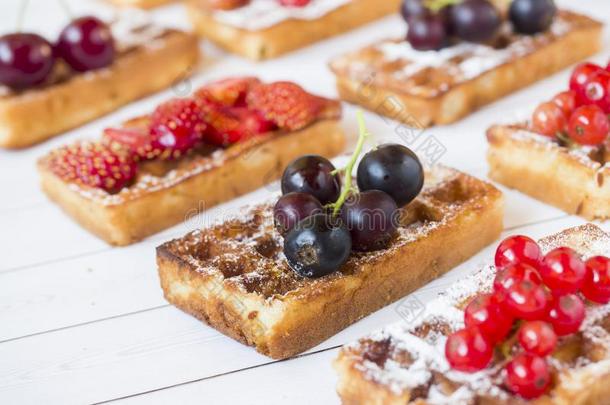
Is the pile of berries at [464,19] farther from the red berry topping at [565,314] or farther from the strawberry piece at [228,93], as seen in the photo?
the red berry topping at [565,314]

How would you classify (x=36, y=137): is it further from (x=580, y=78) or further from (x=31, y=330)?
(x=580, y=78)

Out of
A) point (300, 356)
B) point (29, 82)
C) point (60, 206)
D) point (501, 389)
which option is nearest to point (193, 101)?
point (60, 206)

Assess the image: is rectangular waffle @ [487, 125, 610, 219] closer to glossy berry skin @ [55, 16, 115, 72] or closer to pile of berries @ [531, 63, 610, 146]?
pile of berries @ [531, 63, 610, 146]

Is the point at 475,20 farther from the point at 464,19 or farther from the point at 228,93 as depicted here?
the point at 228,93

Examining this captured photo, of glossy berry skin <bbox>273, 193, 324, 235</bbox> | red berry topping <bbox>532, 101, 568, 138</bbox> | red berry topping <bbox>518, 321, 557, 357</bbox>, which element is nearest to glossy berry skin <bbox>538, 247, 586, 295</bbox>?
red berry topping <bbox>518, 321, 557, 357</bbox>

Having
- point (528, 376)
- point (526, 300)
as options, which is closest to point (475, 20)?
point (526, 300)
